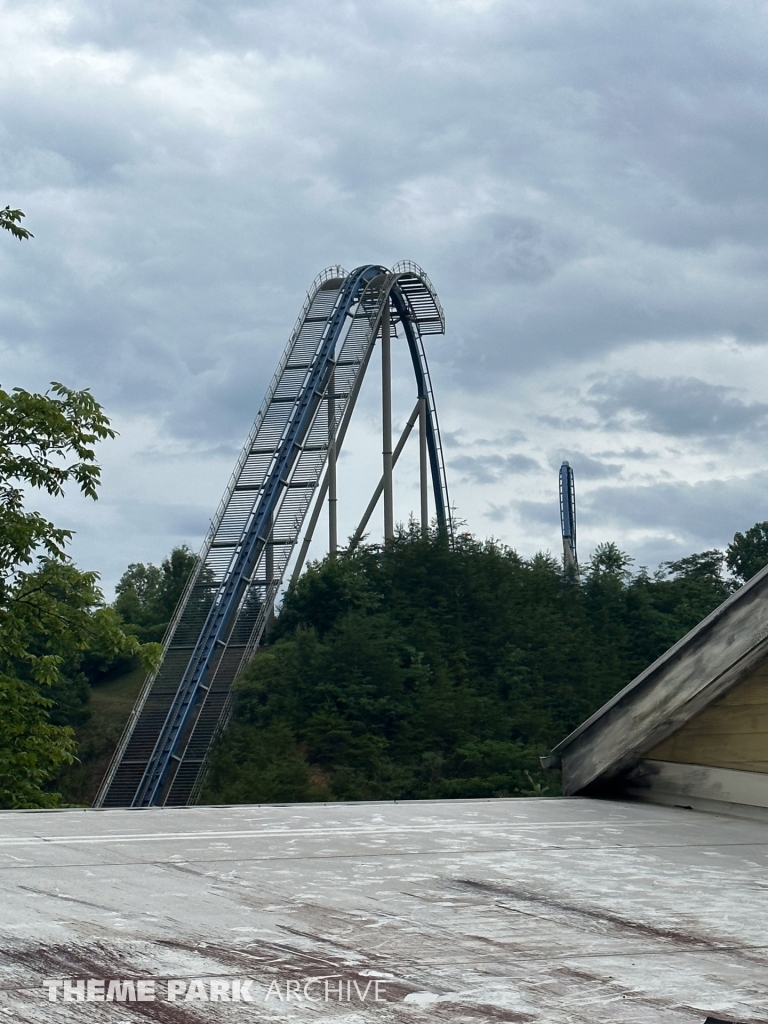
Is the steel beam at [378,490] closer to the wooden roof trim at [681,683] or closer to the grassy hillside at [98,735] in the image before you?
the grassy hillside at [98,735]

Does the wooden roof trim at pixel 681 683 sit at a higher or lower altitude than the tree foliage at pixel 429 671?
lower

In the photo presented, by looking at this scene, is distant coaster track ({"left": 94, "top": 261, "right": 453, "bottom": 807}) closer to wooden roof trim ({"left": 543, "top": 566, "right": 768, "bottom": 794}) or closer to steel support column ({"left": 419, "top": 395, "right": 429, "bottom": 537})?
steel support column ({"left": 419, "top": 395, "right": 429, "bottom": 537})

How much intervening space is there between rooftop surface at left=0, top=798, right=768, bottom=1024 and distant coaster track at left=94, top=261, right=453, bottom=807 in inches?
856

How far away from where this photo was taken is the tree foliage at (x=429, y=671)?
977 inches

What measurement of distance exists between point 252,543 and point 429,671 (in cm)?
509

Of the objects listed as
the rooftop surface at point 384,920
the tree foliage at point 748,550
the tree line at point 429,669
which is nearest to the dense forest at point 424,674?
the tree line at point 429,669

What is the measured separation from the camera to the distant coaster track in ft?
85.6

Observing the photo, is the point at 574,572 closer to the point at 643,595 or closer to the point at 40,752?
the point at 643,595

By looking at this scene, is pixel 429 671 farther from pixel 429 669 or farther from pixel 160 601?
pixel 160 601

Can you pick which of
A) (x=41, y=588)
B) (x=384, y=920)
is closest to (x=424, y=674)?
(x=41, y=588)

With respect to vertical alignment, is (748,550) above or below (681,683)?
above

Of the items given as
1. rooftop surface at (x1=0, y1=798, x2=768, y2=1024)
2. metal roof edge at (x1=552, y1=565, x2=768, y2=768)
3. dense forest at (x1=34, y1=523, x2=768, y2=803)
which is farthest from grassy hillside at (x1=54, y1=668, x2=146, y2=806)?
rooftop surface at (x1=0, y1=798, x2=768, y2=1024)

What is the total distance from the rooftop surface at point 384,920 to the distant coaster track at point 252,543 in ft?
71.4

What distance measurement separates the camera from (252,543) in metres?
27.9
